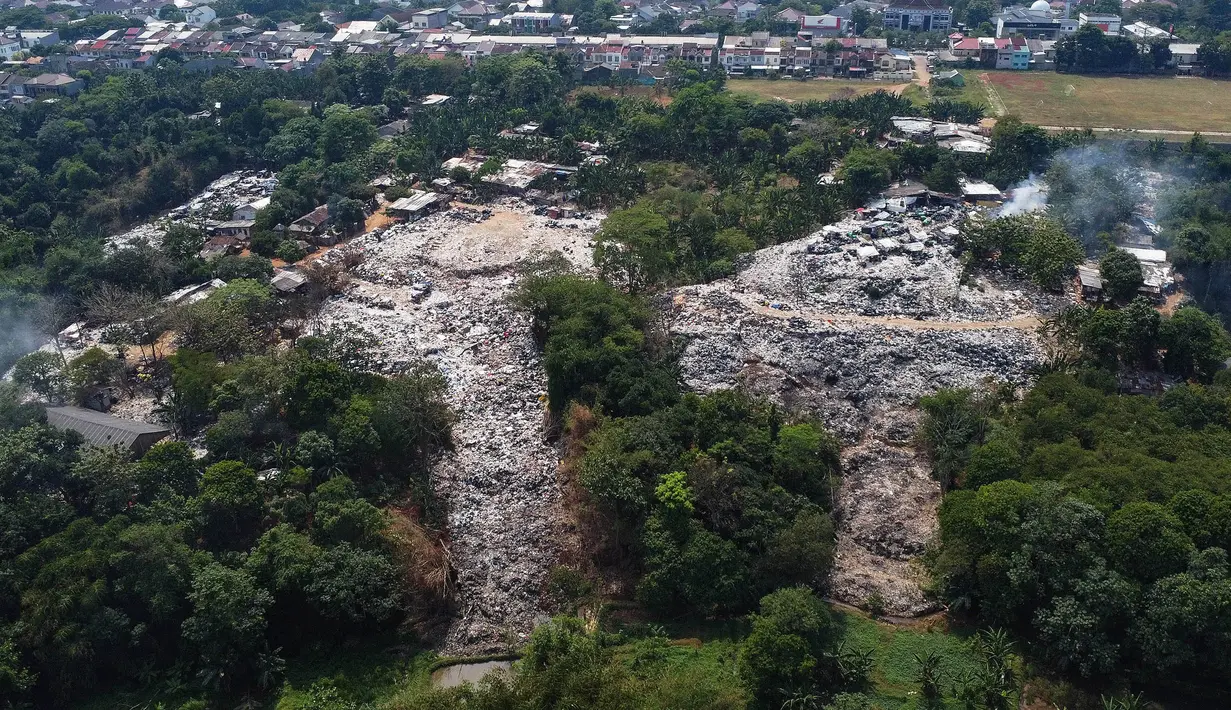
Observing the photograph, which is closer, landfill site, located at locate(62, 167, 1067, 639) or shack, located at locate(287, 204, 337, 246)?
landfill site, located at locate(62, 167, 1067, 639)

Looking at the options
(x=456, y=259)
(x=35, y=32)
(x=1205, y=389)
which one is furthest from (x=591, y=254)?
(x=35, y=32)

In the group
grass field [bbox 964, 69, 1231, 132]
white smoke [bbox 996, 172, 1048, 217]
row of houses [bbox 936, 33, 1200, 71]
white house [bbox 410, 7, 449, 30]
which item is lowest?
white smoke [bbox 996, 172, 1048, 217]

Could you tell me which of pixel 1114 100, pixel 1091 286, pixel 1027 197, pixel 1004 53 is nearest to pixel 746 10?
pixel 1004 53

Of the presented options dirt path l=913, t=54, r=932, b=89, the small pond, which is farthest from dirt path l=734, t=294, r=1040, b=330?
dirt path l=913, t=54, r=932, b=89

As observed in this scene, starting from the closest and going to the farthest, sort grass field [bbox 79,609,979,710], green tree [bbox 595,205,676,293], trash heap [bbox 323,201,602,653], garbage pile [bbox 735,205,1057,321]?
grass field [bbox 79,609,979,710], trash heap [bbox 323,201,602,653], garbage pile [bbox 735,205,1057,321], green tree [bbox 595,205,676,293]

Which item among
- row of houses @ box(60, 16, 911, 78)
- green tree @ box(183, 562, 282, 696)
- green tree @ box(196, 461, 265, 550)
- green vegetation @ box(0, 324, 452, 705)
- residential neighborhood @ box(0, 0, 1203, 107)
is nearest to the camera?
green tree @ box(183, 562, 282, 696)

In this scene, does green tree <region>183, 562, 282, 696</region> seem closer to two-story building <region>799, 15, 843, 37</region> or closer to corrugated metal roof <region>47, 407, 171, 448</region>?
corrugated metal roof <region>47, 407, 171, 448</region>

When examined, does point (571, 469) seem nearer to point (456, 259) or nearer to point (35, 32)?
point (456, 259)
